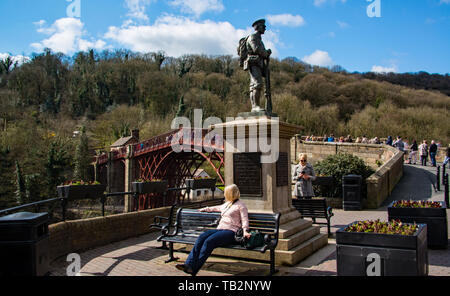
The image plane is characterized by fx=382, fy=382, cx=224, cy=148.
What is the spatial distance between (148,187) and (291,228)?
4188 mm

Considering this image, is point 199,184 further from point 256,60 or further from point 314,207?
point 256,60

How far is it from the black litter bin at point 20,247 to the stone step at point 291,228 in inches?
134

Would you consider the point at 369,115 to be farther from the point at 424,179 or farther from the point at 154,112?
the point at 154,112

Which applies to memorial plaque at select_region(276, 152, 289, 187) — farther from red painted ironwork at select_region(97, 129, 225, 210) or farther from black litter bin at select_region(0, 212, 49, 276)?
red painted ironwork at select_region(97, 129, 225, 210)

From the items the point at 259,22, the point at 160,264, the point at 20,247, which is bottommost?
the point at 160,264

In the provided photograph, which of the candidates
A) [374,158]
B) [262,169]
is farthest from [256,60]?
[374,158]

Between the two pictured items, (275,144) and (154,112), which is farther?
(154,112)

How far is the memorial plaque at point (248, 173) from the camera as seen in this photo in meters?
6.38

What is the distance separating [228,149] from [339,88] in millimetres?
68033

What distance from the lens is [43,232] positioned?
3.99m

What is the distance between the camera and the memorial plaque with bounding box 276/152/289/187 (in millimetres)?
6547

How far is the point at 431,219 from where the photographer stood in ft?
21.2

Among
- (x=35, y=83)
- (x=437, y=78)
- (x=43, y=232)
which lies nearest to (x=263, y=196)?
(x=43, y=232)

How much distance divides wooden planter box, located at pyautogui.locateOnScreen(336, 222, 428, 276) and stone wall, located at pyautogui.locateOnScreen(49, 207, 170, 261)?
4.44m
